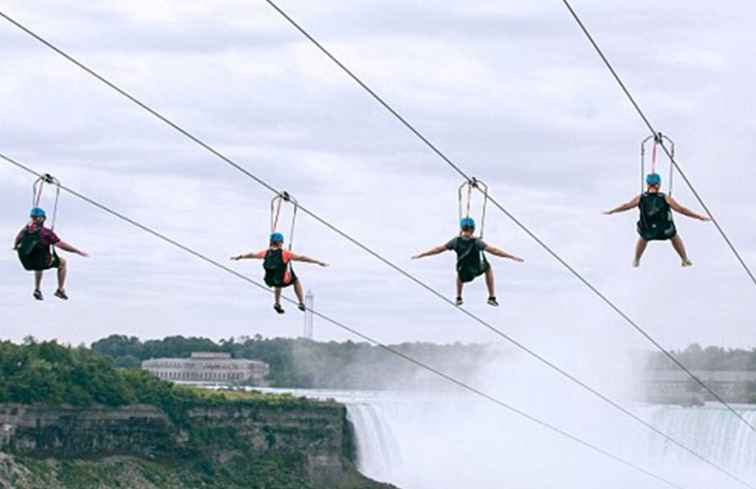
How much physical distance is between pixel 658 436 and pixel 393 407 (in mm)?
30058

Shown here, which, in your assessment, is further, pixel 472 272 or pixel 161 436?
pixel 161 436

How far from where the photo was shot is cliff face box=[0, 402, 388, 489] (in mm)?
157125

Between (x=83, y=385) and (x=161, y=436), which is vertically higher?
(x=83, y=385)

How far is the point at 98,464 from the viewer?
162875 mm

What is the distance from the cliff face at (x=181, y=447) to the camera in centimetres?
15712

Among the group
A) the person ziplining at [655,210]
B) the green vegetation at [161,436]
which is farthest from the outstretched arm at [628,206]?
the green vegetation at [161,436]

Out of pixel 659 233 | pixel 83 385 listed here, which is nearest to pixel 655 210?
pixel 659 233

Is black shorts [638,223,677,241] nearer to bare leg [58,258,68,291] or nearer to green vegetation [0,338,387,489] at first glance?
bare leg [58,258,68,291]

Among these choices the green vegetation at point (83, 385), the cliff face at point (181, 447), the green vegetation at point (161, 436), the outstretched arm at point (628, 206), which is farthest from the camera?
the green vegetation at point (83, 385)

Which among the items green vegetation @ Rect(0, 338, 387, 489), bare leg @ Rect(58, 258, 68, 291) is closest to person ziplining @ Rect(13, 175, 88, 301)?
bare leg @ Rect(58, 258, 68, 291)

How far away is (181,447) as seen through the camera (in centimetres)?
17250

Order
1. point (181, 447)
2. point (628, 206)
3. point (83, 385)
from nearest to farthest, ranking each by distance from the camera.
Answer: point (628, 206), point (83, 385), point (181, 447)

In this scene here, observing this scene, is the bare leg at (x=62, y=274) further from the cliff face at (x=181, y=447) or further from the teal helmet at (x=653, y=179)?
the cliff face at (x=181, y=447)

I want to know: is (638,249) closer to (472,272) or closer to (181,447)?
(472,272)
